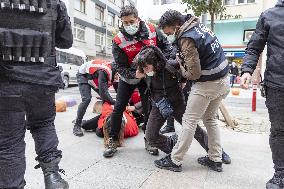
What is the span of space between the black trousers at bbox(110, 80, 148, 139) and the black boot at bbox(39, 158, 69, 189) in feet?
5.67

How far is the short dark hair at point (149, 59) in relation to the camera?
10.9 feet

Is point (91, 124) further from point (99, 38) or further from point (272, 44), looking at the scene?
point (99, 38)

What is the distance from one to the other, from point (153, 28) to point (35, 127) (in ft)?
6.61

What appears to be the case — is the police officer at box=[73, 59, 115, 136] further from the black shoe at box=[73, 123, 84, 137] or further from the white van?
the white van

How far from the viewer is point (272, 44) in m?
2.71

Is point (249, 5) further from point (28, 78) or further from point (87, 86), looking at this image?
point (28, 78)

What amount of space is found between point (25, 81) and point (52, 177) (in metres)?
0.64

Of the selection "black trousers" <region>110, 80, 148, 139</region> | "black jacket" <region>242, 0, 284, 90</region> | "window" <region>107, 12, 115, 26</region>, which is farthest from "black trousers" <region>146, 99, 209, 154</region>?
"window" <region>107, 12, 115, 26</region>

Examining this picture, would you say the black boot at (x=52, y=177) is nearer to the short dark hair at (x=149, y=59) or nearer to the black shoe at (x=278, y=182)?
the short dark hair at (x=149, y=59)

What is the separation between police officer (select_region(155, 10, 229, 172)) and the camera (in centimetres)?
298

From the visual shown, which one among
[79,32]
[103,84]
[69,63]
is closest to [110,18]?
[79,32]

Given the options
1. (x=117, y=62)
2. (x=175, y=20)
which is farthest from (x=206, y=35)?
(x=117, y=62)

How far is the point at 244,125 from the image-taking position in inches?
237

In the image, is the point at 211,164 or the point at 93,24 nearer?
the point at 211,164
